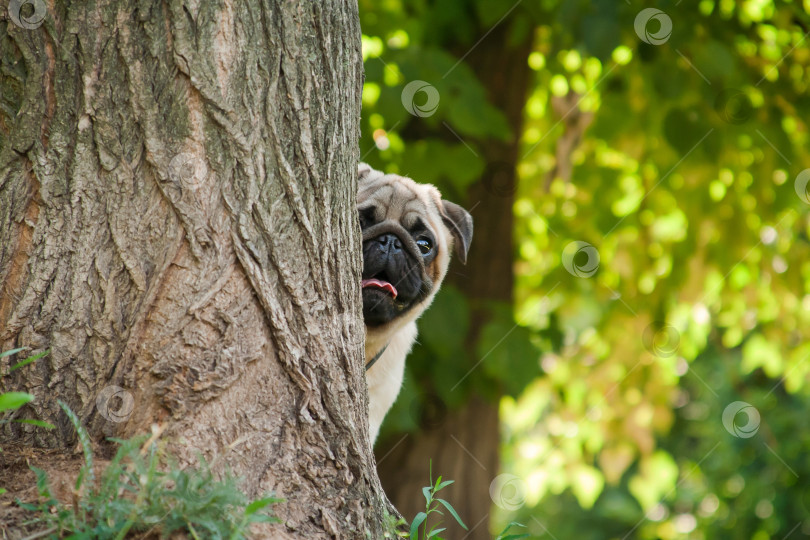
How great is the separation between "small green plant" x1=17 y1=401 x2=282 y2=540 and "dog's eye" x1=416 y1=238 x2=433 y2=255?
262 centimetres

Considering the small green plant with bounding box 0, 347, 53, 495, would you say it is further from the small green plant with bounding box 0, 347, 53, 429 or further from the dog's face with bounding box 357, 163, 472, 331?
the dog's face with bounding box 357, 163, 472, 331

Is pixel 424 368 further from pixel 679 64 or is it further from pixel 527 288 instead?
pixel 679 64

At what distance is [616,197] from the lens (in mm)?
6605

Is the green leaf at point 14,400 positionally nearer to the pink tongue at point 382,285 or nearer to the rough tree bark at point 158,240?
the rough tree bark at point 158,240

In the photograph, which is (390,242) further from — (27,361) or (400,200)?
(27,361)

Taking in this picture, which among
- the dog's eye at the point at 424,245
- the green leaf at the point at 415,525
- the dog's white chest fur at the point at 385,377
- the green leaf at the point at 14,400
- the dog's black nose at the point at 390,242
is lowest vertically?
the dog's white chest fur at the point at 385,377

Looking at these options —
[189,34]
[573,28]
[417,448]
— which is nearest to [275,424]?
[189,34]

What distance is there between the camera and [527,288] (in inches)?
278

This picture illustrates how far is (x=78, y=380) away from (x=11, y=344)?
211 millimetres

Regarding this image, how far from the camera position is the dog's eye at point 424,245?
4356 mm

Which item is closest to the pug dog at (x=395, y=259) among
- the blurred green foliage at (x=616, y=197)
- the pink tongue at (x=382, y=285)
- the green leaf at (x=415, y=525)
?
the pink tongue at (x=382, y=285)

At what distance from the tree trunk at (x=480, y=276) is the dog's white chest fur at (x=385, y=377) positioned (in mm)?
1583

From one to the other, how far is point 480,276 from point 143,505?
446 cm

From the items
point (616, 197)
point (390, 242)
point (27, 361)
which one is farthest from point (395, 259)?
point (616, 197)
